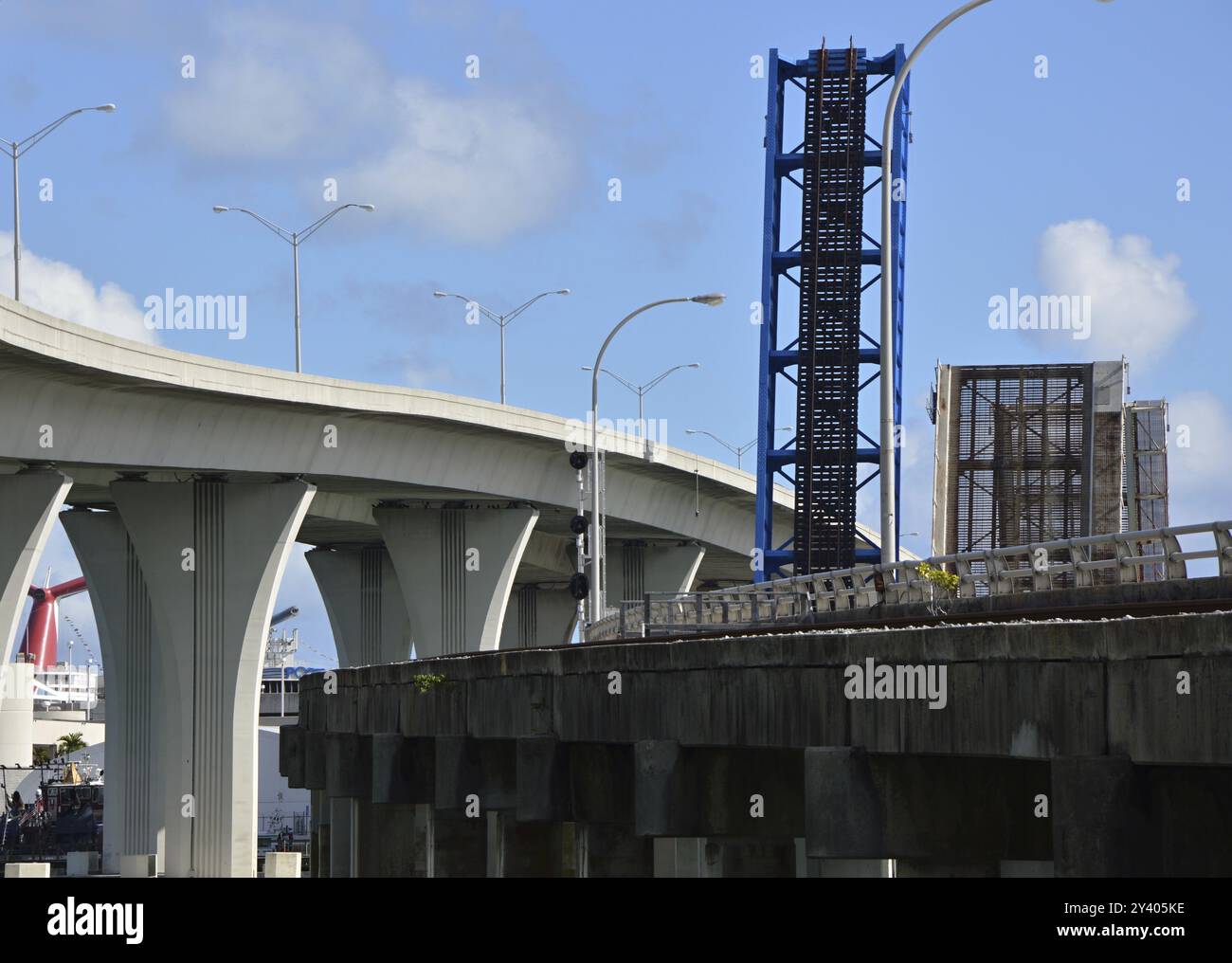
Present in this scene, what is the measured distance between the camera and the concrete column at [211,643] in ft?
162

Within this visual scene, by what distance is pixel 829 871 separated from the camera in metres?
16.5

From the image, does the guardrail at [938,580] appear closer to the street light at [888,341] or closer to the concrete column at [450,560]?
the street light at [888,341]

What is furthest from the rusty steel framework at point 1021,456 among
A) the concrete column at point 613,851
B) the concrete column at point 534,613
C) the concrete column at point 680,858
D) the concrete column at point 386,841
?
the concrete column at point 534,613

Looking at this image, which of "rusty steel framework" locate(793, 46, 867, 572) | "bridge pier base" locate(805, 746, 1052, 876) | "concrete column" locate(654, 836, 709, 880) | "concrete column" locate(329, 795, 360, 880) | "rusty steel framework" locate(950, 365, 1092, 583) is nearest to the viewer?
"bridge pier base" locate(805, 746, 1052, 876)

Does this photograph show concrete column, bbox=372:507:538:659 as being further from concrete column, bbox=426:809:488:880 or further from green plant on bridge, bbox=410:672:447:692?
green plant on bridge, bbox=410:672:447:692

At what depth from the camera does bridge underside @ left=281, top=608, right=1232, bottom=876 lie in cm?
1136

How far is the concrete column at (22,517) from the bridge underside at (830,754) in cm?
1647

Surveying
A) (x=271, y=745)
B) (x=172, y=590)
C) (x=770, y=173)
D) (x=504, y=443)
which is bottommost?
(x=271, y=745)

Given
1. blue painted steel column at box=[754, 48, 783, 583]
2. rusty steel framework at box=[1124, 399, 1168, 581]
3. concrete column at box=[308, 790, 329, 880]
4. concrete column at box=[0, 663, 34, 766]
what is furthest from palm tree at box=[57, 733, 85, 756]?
rusty steel framework at box=[1124, 399, 1168, 581]

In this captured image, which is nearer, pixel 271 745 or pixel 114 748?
pixel 114 748

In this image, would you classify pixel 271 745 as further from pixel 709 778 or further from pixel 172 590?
pixel 709 778

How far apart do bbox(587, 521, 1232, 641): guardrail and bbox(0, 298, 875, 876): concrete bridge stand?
1022cm
